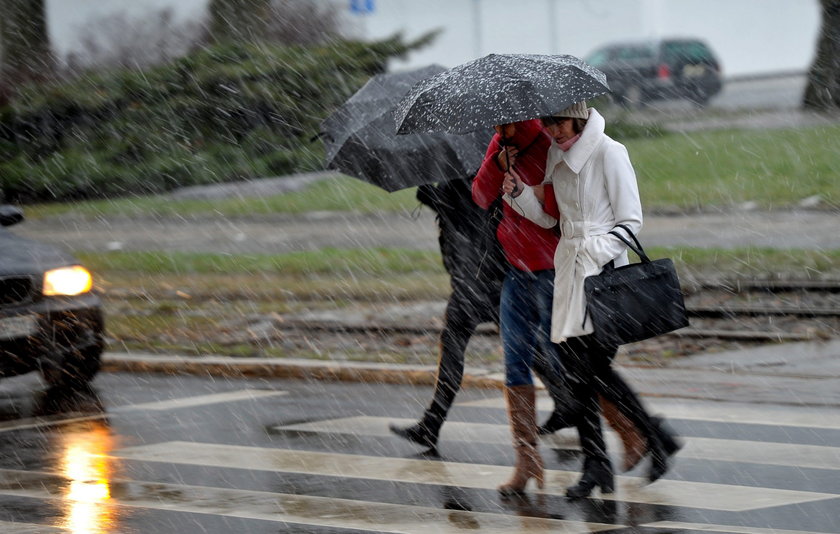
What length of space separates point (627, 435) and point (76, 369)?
14.7ft

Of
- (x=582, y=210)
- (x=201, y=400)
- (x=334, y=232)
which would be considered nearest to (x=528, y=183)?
(x=582, y=210)

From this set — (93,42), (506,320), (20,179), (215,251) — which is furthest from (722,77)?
(506,320)

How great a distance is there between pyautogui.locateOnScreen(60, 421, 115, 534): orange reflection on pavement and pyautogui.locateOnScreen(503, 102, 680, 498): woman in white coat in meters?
2.11

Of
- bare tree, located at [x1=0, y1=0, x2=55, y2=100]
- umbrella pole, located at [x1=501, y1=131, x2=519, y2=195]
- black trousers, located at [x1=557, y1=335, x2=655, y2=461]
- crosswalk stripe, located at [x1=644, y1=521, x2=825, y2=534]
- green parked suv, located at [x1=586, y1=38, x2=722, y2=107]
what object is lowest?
green parked suv, located at [x1=586, y1=38, x2=722, y2=107]

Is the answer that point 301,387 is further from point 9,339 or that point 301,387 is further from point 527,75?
point 527,75

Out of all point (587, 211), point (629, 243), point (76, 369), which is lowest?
point (76, 369)

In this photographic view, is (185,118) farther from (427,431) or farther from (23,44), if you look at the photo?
(427,431)

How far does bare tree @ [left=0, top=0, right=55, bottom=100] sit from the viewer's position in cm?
2736

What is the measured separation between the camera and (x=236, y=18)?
1088 inches

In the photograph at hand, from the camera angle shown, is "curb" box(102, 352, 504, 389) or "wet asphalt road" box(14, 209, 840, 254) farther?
"wet asphalt road" box(14, 209, 840, 254)

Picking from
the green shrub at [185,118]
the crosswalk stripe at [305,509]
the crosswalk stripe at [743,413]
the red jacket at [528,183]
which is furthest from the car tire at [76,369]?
the green shrub at [185,118]

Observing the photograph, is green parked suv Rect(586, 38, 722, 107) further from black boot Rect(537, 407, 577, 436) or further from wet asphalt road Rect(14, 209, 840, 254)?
black boot Rect(537, 407, 577, 436)

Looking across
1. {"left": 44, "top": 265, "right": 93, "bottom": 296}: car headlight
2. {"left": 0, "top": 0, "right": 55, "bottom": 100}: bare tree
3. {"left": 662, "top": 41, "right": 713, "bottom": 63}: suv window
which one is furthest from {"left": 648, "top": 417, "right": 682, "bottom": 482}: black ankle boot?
{"left": 662, "top": 41, "right": 713, "bottom": 63}: suv window

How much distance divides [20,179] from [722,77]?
16.9 m
